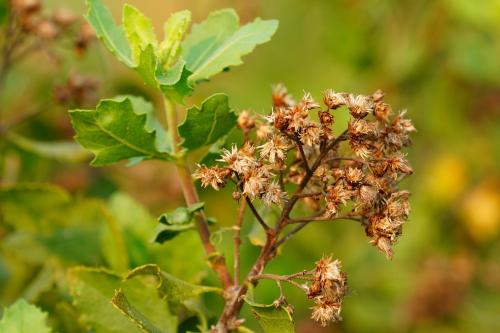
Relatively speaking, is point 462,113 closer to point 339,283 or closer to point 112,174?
point 112,174

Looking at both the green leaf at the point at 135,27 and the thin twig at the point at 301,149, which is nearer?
the thin twig at the point at 301,149

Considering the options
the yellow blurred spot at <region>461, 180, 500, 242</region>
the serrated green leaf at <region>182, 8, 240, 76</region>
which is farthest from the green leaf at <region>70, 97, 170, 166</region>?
the yellow blurred spot at <region>461, 180, 500, 242</region>

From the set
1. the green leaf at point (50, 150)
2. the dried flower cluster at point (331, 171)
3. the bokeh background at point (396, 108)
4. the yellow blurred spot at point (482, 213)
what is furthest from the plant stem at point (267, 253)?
the yellow blurred spot at point (482, 213)

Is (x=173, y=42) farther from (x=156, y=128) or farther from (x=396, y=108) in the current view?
(x=396, y=108)

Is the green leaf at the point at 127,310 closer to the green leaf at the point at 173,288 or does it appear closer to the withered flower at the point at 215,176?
the green leaf at the point at 173,288

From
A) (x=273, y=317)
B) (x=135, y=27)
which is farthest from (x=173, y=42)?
(x=273, y=317)

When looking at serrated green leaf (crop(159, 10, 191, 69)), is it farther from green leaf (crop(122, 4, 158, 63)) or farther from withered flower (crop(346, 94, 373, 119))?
withered flower (crop(346, 94, 373, 119))
